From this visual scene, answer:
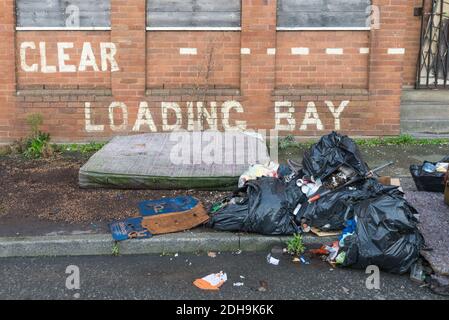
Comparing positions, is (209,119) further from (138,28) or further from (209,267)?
(209,267)

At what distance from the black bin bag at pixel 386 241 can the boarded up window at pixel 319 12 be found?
472 centimetres

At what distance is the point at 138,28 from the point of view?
8.61 meters

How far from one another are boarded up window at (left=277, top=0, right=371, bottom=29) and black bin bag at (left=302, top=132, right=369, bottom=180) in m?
3.46

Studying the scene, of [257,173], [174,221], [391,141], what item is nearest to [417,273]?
[257,173]

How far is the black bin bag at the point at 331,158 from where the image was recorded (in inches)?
221

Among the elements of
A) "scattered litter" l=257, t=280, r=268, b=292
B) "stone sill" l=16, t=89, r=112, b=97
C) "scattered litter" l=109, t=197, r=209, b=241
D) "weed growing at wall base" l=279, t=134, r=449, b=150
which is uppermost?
"stone sill" l=16, t=89, r=112, b=97

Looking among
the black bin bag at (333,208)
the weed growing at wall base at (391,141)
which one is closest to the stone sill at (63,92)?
the weed growing at wall base at (391,141)

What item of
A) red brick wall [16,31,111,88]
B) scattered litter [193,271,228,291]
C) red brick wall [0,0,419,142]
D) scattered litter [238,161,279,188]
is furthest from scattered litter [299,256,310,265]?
red brick wall [16,31,111,88]

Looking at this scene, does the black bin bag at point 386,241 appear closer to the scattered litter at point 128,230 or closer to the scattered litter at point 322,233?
the scattered litter at point 322,233

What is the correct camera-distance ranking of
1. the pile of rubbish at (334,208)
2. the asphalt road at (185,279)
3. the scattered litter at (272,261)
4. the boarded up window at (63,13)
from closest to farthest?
the asphalt road at (185,279) < the pile of rubbish at (334,208) < the scattered litter at (272,261) < the boarded up window at (63,13)

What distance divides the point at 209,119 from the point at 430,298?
528cm

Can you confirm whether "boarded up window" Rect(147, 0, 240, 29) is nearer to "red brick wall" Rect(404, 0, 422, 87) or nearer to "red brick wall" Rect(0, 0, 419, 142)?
"red brick wall" Rect(0, 0, 419, 142)

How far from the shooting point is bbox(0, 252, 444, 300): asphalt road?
4.27 m

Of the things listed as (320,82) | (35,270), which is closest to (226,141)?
(320,82)
